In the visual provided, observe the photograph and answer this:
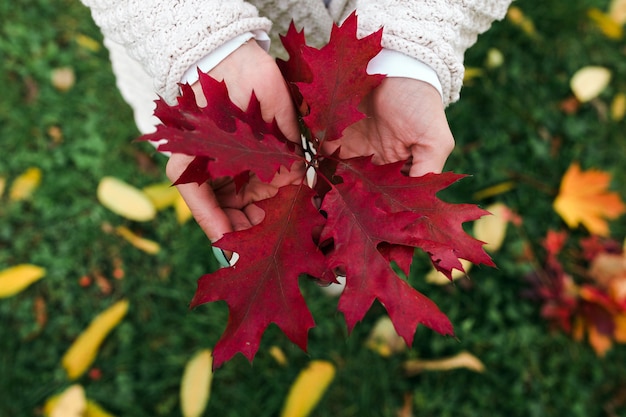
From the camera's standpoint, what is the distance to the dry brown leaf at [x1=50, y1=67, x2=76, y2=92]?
2279 mm

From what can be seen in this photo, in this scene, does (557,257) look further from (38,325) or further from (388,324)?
Answer: (38,325)

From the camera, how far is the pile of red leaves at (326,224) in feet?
3.18

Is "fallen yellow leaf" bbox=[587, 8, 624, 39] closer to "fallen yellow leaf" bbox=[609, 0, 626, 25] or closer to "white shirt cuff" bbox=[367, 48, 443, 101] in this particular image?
"fallen yellow leaf" bbox=[609, 0, 626, 25]

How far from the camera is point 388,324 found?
196cm

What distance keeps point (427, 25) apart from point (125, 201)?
4.65 ft

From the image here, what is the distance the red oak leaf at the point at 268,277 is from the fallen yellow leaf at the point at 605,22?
85.8 inches

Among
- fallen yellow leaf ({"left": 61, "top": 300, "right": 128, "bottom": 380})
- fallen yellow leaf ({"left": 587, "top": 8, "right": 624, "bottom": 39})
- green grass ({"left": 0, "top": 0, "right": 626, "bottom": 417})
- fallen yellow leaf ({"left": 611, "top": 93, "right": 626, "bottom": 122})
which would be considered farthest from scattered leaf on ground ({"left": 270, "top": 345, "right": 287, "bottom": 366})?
fallen yellow leaf ({"left": 587, "top": 8, "right": 624, "bottom": 39})

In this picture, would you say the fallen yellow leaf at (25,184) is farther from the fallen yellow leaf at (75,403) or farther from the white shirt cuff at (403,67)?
the white shirt cuff at (403,67)

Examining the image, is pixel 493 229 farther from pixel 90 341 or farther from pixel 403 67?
pixel 90 341

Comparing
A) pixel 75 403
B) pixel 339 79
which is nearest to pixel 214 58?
pixel 339 79

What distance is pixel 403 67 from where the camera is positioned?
1218 mm

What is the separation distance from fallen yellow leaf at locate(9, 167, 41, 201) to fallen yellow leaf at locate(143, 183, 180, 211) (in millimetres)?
472

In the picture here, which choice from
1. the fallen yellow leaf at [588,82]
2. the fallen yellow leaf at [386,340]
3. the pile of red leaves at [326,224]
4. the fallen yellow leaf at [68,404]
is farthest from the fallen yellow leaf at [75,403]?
the fallen yellow leaf at [588,82]

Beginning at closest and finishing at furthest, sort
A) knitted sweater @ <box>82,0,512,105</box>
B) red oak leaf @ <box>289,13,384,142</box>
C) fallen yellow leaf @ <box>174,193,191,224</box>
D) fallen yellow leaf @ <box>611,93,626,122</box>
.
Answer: red oak leaf @ <box>289,13,384,142</box>
knitted sweater @ <box>82,0,512,105</box>
fallen yellow leaf @ <box>174,193,191,224</box>
fallen yellow leaf @ <box>611,93,626,122</box>
